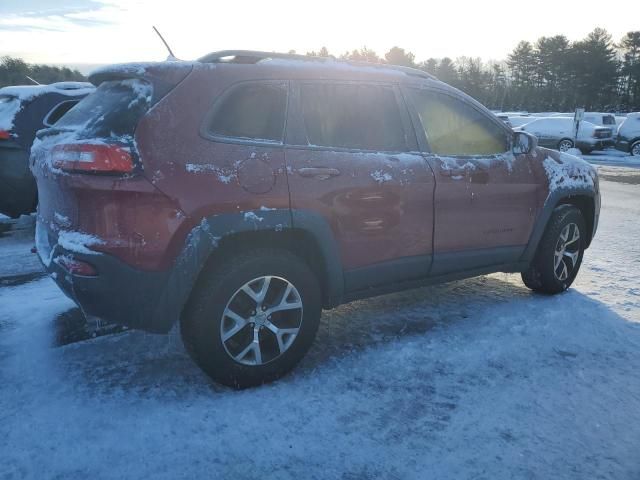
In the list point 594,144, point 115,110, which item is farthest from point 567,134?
point 115,110

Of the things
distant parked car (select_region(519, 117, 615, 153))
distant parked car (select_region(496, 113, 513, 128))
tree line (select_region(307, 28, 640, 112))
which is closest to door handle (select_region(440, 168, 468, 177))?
distant parked car (select_region(496, 113, 513, 128))

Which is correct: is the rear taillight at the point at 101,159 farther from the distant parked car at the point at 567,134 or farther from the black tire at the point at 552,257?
the distant parked car at the point at 567,134

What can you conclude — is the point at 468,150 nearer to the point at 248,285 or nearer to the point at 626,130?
the point at 248,285

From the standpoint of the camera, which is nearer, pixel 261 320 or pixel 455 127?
pixel 261 320

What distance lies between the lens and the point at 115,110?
2824 mm

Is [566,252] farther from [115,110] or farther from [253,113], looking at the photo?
[115,110]

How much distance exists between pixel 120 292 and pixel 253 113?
1211 millimetres

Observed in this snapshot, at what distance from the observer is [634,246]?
Result: 6.62m

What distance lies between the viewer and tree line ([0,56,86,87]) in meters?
28.4

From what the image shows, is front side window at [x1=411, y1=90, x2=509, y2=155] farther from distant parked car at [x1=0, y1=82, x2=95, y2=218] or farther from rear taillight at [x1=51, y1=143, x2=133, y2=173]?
distant parked car at [x1=0, y1=82, x2=95, y2=218]

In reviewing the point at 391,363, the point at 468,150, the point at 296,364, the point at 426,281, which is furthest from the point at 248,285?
the point at 468,150

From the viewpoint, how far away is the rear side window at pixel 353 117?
3.24 meters

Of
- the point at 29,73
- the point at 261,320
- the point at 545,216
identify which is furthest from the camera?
the point at 29,73

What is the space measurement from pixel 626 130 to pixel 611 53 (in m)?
44.7
